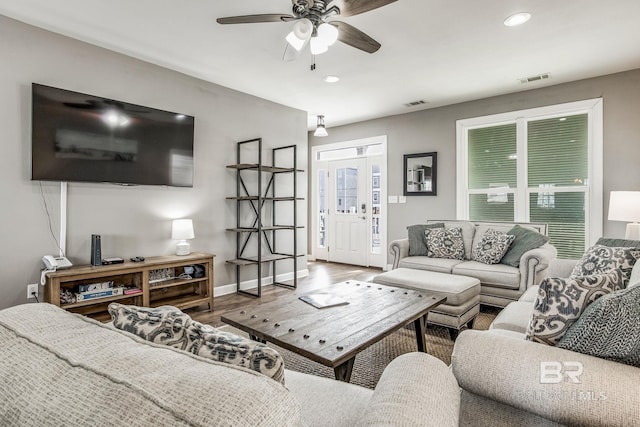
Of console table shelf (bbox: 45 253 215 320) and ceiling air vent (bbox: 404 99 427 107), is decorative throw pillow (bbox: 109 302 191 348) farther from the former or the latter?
ceiling air vent (bbox: 404 99 427 107)

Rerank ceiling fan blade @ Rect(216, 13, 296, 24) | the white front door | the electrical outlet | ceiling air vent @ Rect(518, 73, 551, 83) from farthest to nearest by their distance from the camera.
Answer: the white front door
ceiling air vent @ Rect(518, 73, 551, 83)
the electrical outlet
ceiling fan blade @ Rect(216, 13, 296, 24)

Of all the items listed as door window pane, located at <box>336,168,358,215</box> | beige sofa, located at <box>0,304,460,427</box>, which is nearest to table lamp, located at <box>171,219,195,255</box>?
beige sofa, located at <box>0,304,460,427</box>

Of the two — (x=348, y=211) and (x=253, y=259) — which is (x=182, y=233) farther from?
(x=348, y=211)

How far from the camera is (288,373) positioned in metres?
1.24

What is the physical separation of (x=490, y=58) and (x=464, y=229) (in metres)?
1.91

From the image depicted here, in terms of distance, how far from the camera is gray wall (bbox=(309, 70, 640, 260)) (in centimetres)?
369


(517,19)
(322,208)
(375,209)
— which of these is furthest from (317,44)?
(322,208)

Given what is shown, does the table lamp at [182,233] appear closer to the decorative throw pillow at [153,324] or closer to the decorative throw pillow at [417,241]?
the decorative throw pillow at [417,241]

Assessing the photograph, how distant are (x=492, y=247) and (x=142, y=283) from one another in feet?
11.7

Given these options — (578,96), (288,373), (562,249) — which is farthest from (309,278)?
(578,96)

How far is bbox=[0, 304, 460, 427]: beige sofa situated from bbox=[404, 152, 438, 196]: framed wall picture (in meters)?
4.56

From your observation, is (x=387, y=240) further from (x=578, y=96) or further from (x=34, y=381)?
(x=34, y=381)

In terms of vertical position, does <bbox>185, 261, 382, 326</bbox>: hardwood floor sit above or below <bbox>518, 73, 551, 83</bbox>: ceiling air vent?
below

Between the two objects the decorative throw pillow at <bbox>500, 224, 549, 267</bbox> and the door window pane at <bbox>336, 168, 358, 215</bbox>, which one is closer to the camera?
the decorative throw pillow at <bbox>500, 224, 549, 267</bbox>
